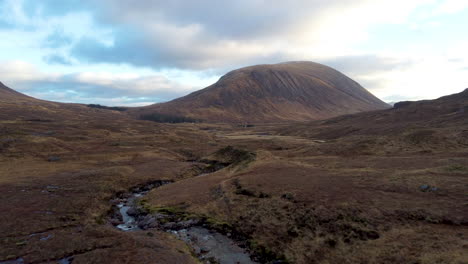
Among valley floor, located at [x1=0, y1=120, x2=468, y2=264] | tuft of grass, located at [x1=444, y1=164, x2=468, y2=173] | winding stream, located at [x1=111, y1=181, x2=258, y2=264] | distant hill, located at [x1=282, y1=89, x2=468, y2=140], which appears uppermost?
distant hill, located at [x1=282, y1=89, x2=468, y2=140]

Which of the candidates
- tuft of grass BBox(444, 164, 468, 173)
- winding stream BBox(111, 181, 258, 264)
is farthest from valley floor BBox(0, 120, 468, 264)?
winding stream BBox(111, 181, 258, 264)

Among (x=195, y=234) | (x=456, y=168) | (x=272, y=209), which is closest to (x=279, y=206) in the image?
(x=272, y=209)

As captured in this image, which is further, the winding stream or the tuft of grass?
the tuft of grass

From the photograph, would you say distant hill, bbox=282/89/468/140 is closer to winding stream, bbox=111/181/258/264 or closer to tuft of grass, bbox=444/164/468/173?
tuft of grass, bbox=444/164/468/173

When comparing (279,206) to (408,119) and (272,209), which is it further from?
(408,119)

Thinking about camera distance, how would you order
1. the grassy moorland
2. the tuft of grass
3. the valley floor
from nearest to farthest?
the valley floor → the grassy moorland → the tuft of grass

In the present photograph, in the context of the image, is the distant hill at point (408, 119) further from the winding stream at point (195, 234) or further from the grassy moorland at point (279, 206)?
the winding stream at point (195, 234)

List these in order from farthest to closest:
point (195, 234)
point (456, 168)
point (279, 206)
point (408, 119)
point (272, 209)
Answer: point (408, 119), point (456, 168), point (279, 206), point (272, 209), point (195, 234)

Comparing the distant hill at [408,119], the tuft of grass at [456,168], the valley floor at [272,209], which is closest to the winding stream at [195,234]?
the valley floor at [272,209]

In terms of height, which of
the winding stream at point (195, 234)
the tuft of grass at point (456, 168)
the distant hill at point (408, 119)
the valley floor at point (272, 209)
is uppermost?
the distant hill at point (408, 119)

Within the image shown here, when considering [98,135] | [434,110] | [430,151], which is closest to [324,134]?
[434,110]
